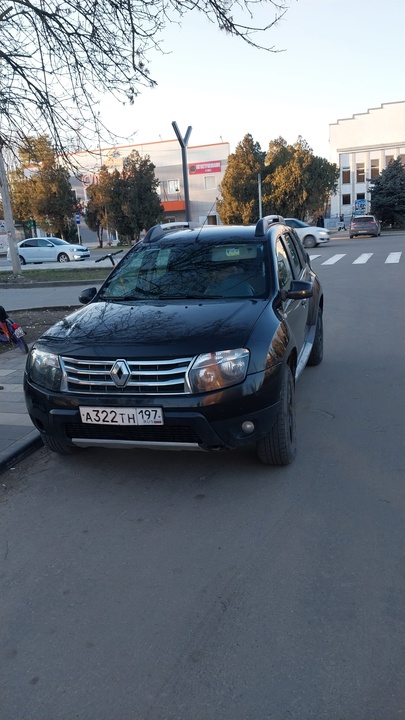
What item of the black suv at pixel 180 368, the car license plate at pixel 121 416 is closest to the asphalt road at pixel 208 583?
the black suv at pixel 180 368

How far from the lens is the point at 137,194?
39625mm

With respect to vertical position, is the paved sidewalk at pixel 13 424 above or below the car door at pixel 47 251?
below

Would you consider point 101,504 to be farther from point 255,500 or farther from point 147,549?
point 255,500

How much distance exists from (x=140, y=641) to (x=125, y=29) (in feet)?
21.6

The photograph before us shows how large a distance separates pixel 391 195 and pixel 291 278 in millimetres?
43436

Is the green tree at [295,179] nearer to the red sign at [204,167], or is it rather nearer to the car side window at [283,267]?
the red sign at [204,167]

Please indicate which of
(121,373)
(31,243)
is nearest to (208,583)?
(121,373)

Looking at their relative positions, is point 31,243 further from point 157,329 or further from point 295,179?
point 157,329

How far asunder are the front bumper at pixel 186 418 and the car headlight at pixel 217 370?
49mm

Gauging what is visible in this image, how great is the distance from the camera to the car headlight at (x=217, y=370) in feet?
11.6

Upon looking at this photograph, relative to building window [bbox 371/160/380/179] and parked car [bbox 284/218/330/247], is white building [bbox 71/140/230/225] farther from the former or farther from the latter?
parked car [bbox 284/218/330/247]

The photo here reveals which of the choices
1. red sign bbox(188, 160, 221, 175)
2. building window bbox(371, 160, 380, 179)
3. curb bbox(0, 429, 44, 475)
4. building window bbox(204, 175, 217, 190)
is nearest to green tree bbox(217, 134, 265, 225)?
red sign bbox(188, 160, 221, 175)

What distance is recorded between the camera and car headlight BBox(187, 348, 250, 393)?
3.53 m

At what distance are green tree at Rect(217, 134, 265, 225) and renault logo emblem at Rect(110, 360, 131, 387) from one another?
3939 centimetres
